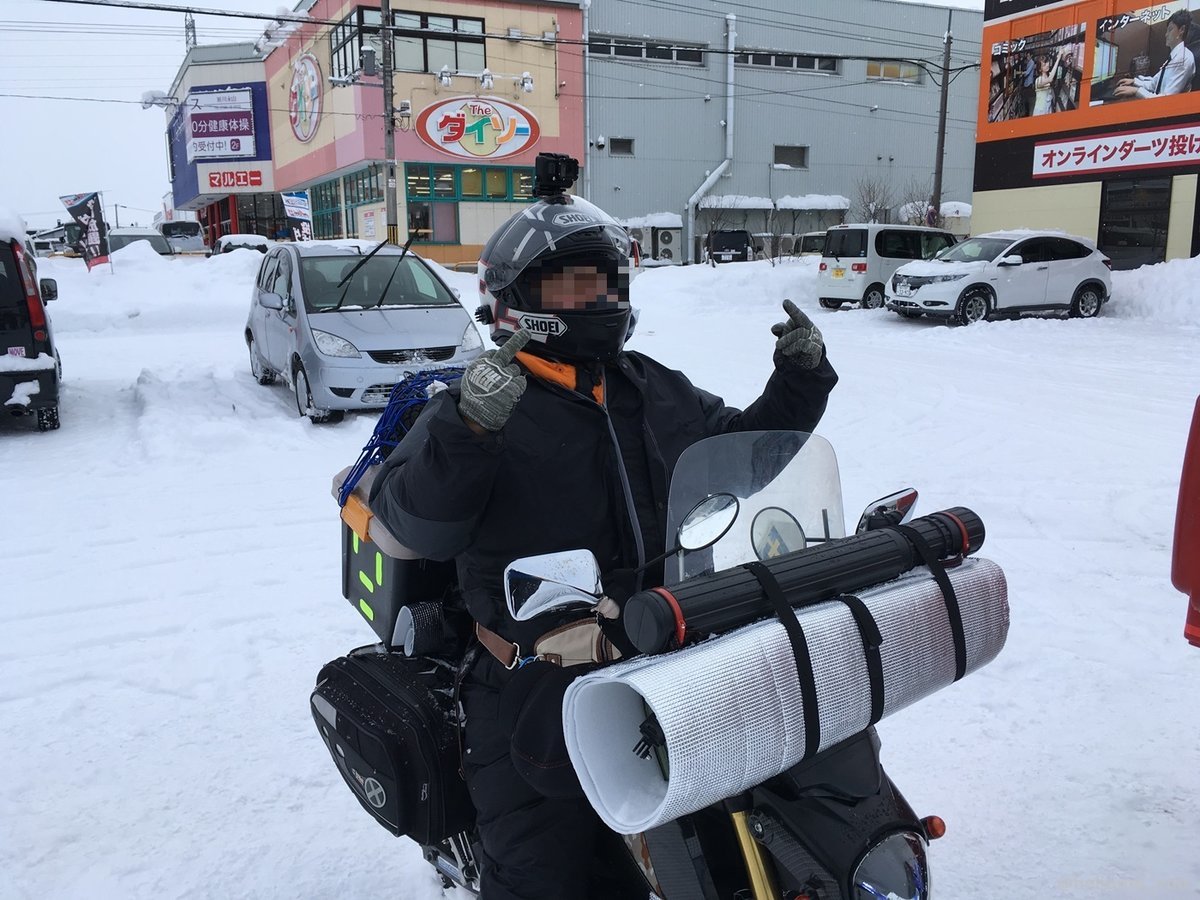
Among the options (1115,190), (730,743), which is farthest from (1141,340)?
(730,743)

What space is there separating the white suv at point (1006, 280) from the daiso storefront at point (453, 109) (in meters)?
19.3

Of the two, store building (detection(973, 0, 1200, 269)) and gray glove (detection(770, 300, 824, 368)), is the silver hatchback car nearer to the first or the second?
gray glove (detection(770, 300, 824, 368))

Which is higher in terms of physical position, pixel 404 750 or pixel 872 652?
pixel 872 652

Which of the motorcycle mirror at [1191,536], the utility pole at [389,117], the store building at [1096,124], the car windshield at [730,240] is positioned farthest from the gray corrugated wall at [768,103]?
the motorcycle mirror at [1191,536]

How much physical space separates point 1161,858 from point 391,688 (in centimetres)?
232

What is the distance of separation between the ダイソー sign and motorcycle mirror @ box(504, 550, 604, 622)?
34812 millimetres

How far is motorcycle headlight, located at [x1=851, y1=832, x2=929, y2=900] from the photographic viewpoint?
147 cm

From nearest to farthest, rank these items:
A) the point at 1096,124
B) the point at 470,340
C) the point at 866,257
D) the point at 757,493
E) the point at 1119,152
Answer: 1. the point at 757,493
2. the point at 470,340
3. the point at 866,257
4. the point at 1119,152
5. the point at 1096,124

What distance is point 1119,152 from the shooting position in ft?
65.4

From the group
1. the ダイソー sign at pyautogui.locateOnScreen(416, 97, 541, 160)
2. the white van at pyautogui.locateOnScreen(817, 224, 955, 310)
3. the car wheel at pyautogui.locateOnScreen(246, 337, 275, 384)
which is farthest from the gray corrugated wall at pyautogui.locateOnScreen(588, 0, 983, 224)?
the car wheel at pyautogui.locateOnScreen(246, 337, 275, 384)

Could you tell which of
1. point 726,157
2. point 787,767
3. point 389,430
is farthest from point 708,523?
point 726,157

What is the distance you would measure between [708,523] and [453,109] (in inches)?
1382

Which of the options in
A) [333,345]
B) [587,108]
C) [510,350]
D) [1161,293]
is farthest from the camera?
[587,108]

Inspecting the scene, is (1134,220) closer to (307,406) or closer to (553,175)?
(307,406)
